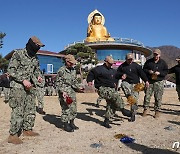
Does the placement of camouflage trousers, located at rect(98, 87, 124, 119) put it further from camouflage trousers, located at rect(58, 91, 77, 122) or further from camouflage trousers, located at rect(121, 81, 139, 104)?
camouflage trousers, located at rect(121, 81, 139, 104)

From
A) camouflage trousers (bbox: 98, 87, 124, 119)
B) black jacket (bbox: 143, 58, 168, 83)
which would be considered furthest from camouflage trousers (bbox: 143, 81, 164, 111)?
camouflage trousers (bbox: 98, 87, 124, 119)

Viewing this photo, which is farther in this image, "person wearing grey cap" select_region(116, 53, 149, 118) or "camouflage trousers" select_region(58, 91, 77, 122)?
"person wearing grey cap" select_region(116, 53, 149, 118)

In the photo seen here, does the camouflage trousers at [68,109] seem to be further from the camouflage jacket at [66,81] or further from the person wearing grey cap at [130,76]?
the person wearing grey cap at [130,76]

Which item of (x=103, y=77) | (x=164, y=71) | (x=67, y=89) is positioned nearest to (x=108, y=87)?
(x=103, y=77)

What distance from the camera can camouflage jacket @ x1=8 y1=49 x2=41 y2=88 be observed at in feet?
18.6

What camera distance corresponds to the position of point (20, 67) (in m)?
5.77

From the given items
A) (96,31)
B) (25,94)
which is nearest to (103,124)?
(25,94)

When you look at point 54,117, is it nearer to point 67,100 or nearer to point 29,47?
point 67,100

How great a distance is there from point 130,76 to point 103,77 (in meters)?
1.27

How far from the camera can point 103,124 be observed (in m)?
7.66

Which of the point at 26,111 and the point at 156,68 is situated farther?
the point at 156,68

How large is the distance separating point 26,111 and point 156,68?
4.49 meters

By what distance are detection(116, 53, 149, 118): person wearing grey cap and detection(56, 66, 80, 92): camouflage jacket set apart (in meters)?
1.77

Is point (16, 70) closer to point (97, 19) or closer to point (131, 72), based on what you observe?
point (131, 72)
